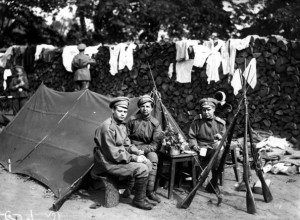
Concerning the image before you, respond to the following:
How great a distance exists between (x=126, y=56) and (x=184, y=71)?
1933 mm

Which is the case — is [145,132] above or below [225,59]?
below

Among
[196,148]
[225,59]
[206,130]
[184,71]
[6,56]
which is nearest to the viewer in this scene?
[196,148]

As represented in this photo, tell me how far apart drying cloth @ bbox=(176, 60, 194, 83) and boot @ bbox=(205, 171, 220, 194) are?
12.9ft

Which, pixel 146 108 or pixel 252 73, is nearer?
pixel 146 108

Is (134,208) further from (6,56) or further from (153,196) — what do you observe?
(6,56)

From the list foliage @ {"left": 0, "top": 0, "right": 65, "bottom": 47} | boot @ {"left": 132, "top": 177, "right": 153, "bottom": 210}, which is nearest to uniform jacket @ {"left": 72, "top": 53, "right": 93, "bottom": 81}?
boot @ {"left": 132, "top": 177, "right": 153, "bottom": 210}

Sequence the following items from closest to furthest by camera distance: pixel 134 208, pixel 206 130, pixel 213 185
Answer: pixel 134 208, pixel 213 185, pixel 206 130

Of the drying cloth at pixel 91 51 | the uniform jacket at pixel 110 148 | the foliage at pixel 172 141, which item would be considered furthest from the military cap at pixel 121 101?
the drying cloth at pixel 91 51

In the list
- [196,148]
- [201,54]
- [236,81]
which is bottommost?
[196,148]

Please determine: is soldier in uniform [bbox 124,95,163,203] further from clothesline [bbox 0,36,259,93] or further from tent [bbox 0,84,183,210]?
clothesline [bbox 0,36,259,93]

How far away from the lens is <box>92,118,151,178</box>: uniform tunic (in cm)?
466

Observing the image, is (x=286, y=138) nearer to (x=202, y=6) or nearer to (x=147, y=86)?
(x=147, y=86)

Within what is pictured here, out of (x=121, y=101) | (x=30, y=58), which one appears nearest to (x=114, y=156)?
(x=121, y=101)

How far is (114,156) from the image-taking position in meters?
4.62
